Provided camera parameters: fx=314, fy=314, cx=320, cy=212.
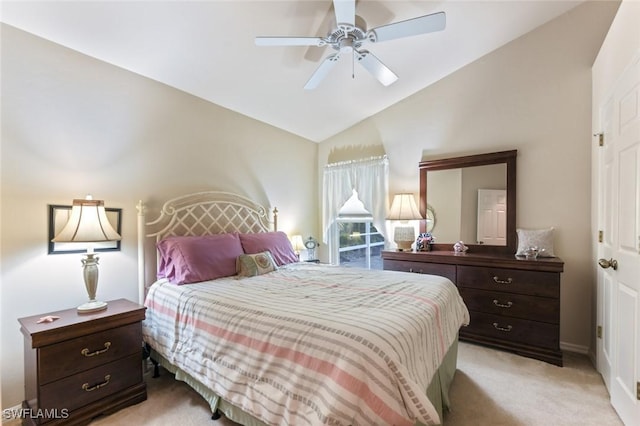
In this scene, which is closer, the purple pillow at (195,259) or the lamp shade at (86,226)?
the lamp shade at (86,226)

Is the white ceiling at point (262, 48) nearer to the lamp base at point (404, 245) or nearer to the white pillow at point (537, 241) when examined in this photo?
the lamp base at point (404, 245)

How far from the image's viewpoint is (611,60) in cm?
238

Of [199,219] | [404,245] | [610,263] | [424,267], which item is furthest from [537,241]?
[199,219]

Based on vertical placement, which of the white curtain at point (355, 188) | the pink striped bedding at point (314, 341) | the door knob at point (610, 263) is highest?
the white curtain at point (355, 188)

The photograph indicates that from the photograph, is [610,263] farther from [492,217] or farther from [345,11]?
[345,11]

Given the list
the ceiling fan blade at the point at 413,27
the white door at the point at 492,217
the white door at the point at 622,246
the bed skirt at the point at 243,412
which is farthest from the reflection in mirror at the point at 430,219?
the ceiling fan blade at the point at 413,27

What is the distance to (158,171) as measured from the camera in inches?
122

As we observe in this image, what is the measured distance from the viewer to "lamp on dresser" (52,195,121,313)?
2.22 m

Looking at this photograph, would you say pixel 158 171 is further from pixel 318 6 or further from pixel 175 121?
pixel 318 6

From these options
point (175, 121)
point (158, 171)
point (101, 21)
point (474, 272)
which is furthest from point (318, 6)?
point (474, 272)

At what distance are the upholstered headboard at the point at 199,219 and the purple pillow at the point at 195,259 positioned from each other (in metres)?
0.17

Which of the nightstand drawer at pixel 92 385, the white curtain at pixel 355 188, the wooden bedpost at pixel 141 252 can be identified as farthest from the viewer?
the white curtain at pixel 355 188

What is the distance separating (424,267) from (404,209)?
0.81m

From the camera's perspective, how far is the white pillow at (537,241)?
125 inches
